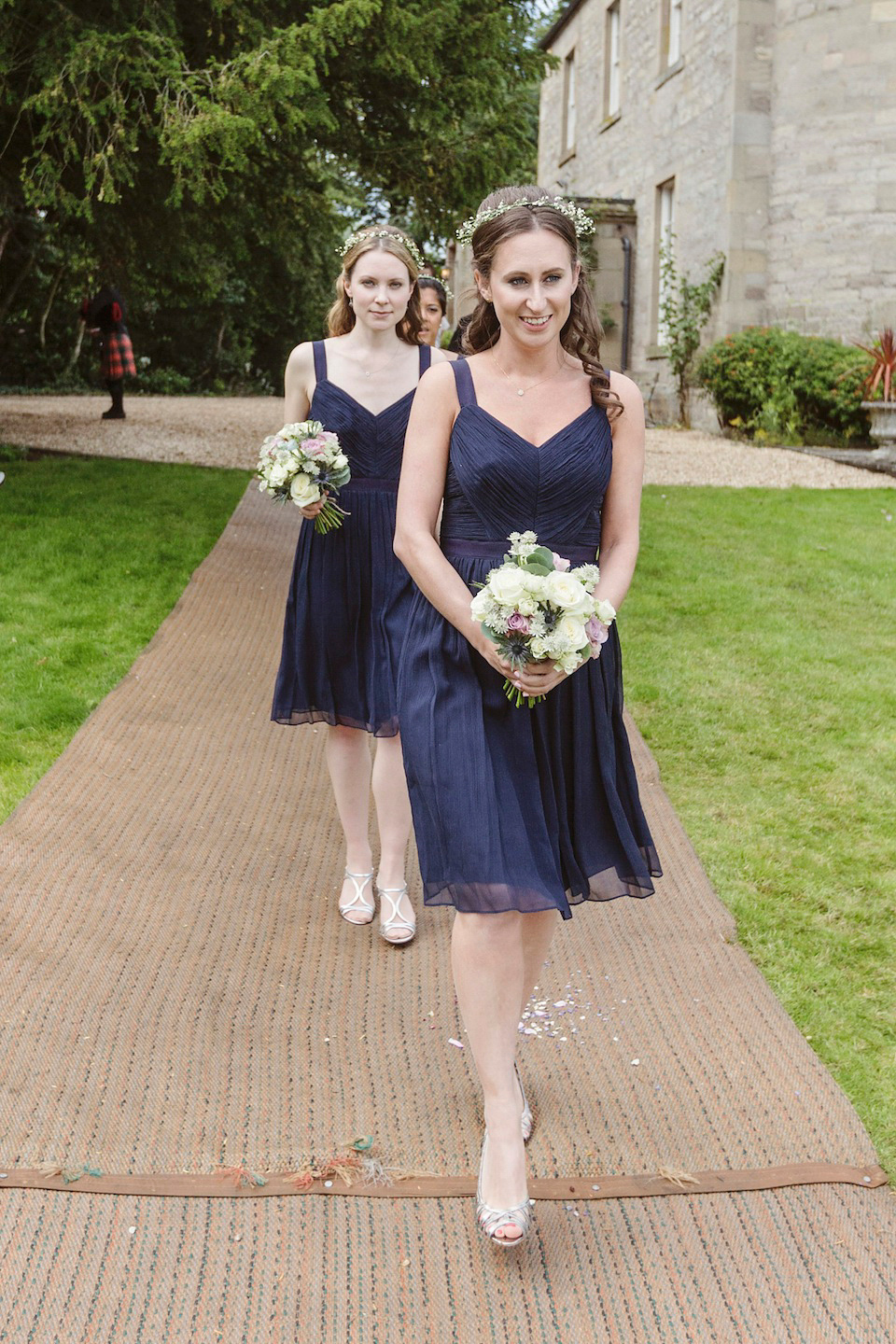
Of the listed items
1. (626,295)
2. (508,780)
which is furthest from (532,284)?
(626,295)

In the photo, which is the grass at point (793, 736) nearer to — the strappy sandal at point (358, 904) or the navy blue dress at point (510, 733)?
the navy blue dress at point (510, 733)

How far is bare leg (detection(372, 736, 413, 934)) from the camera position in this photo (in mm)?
4113

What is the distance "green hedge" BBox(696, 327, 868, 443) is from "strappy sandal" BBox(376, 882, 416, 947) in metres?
14.0

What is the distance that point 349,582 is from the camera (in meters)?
4.21

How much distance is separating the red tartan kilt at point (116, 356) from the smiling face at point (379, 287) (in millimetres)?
15322

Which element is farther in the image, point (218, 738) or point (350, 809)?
point (218, 738)

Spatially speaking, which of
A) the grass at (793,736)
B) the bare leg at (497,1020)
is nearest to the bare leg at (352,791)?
the grass at (793,736)

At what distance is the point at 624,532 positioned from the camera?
116 inches

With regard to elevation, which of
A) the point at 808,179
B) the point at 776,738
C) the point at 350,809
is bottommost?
the point at 776,738

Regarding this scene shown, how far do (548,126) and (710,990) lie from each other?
29.5 m

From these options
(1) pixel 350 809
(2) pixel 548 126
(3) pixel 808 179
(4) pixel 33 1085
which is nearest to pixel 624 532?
(1) pixel 350 809

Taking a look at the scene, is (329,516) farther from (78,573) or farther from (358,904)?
(78,573)

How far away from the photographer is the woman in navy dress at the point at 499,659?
2.70 m

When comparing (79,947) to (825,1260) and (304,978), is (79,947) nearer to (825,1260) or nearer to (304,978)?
(304,978)
